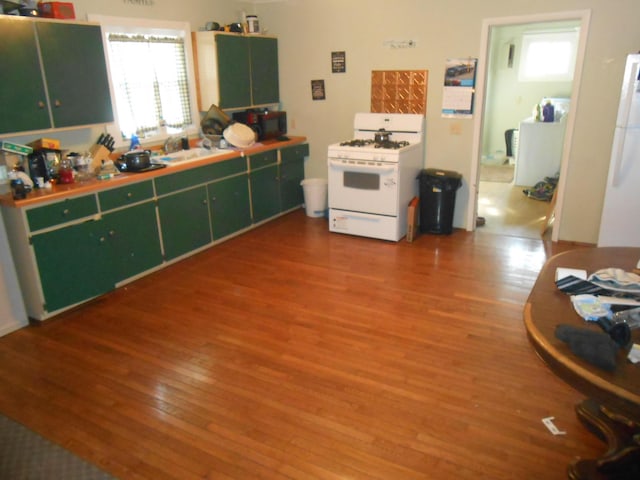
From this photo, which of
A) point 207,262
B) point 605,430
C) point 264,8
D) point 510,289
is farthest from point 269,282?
point 264,8

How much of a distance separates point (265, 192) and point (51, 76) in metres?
2.46

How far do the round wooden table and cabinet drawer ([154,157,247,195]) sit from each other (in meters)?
3.14

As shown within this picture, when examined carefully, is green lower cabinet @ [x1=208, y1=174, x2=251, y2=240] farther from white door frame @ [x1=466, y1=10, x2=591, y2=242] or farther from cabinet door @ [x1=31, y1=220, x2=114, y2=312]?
white door frame @ [x1=466, y1=10, x2=591, y2=242]

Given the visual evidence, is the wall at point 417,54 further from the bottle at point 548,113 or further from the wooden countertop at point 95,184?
the bottle at point 548,113

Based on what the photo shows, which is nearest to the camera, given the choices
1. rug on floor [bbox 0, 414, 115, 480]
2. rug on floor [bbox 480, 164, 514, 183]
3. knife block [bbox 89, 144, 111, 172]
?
rug on floor [bbox 0, 414, 115, 480]

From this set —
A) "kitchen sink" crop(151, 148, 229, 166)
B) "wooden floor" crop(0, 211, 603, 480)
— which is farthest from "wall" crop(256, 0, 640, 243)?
"kitchen sink" crop(151, 148, 229, 166)

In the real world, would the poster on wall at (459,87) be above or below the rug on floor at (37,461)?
above

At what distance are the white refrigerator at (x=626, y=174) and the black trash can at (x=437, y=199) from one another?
4.50 ft

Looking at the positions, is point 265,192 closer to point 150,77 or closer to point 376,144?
point 376,144

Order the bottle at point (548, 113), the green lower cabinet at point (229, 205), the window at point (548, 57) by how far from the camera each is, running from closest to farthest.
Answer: the green lower cabinet at point (229, 205)
the bottle at point (548, 113)
the window at point (548, 57)

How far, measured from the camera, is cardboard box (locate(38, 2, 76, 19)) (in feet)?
11.2

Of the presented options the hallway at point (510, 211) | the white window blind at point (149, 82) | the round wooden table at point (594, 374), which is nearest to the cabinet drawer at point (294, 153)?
the white window blind at point (149, 82)

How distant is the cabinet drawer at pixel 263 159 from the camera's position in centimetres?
512

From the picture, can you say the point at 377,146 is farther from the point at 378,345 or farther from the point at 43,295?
the point at 43,295
